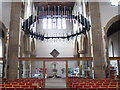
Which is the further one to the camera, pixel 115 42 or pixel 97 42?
pixel 115 42

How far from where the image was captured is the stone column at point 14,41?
1169 centimetres

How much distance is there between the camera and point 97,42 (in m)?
12.4

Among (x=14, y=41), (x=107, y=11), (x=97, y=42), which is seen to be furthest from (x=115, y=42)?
(x=14, y=41)

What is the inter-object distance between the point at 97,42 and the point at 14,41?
7.67 m

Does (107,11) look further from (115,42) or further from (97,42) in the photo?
(115,42)

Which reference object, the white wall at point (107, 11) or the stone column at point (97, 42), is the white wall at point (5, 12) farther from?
the white wall at point (107, 11)

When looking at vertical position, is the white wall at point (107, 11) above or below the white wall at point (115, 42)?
above

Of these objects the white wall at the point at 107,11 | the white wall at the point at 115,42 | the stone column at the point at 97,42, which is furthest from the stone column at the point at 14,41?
the white wall at the point at 115,42

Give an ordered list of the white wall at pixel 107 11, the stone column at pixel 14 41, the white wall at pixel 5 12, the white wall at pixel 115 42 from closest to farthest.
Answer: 1. the stone column at pixel 14 41
2. the white wall at pixel 5 12
3. the white wall at pixel 107 11
4. the white wall at pixel 115 42

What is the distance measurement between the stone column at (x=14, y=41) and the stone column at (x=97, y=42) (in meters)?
7.06

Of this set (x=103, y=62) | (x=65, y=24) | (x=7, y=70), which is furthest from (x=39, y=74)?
(x=65, y=24)

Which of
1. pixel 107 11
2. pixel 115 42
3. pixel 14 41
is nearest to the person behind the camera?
pixel 14 41

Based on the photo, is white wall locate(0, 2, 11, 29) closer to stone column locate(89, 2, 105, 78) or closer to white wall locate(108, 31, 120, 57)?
stone column locate(89, 2, 105, 78)

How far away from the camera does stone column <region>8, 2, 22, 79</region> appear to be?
11.7 m
